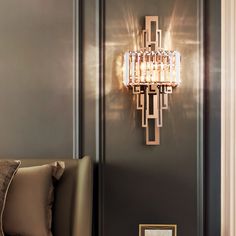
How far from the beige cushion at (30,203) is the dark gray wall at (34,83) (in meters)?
0.26

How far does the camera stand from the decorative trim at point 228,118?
7.65ft

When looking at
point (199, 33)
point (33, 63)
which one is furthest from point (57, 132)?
point (199, 33)

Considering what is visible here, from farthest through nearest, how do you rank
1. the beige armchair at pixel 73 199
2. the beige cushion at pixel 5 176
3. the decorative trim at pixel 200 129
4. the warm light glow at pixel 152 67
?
the decorative trim at pixel 200 129
the warm light glow at pixel 152 67
the beige armchair at pixel 73 199
the beige cushion at pixel 5 176

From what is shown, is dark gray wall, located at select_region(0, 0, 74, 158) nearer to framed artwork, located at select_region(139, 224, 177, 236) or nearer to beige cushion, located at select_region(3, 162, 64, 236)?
beige cushion, located at select_region(3, 162, 64, 236)

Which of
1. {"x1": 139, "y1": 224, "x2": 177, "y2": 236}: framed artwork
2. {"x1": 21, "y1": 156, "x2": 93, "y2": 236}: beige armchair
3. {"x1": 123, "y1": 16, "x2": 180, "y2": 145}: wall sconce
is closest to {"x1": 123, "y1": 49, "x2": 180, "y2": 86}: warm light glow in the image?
{"x1": 123, "y1": 16, "x2": 180, "y2": 145}: wall sconce

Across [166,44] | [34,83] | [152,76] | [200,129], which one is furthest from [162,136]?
[34,83]

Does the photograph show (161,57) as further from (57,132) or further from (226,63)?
(57,132)

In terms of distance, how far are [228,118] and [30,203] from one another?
1059mm

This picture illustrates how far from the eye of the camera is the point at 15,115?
258 cm

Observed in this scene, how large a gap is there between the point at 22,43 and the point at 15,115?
Answer: 39 cm

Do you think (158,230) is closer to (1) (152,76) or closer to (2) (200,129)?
(2) (200,129)

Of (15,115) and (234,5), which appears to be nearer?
(234,5)

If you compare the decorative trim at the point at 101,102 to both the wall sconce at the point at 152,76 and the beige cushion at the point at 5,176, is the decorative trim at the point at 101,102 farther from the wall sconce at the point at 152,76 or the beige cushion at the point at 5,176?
the beige cushion at the point at 5,176

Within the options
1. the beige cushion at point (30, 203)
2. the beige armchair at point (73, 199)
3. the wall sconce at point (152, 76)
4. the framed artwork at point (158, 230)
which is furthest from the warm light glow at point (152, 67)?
the framed artwork at point (158, 230)
